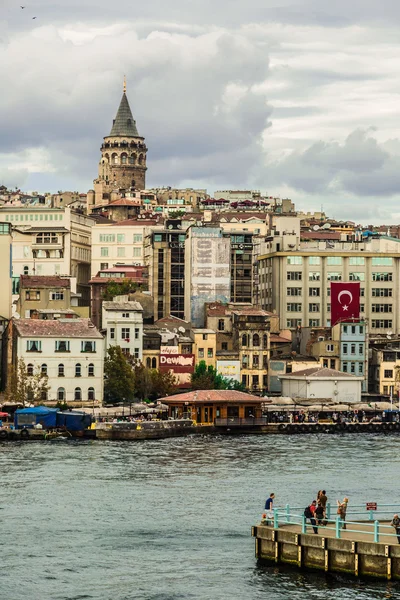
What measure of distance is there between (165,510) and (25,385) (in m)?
63.2

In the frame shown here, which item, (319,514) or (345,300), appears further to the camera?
(345,300)

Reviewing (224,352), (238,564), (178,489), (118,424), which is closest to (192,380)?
(224,352)

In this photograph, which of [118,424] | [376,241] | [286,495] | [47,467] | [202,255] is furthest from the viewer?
[376,241]

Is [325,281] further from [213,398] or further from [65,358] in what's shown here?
[213,398]

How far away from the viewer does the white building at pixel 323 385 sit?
158 meters

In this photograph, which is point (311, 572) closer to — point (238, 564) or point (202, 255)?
point (238, 564)

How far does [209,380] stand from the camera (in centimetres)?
15900

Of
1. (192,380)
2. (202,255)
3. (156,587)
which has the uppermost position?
(202,255)

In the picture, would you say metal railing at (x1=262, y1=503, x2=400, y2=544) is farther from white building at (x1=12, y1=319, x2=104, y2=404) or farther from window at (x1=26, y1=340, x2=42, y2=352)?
window at (x1=26, y1=340, x2=42, y2=352)

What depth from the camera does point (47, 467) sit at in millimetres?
100062

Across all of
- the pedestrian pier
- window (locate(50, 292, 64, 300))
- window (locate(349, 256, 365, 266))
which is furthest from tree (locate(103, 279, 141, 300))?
the pedestrian pier

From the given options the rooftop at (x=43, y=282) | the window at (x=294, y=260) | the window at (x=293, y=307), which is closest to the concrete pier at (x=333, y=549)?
the rooftop at (x=43, y=282)

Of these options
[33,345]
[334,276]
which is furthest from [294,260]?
[33,345]

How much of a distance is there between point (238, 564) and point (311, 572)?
15.1 ft
